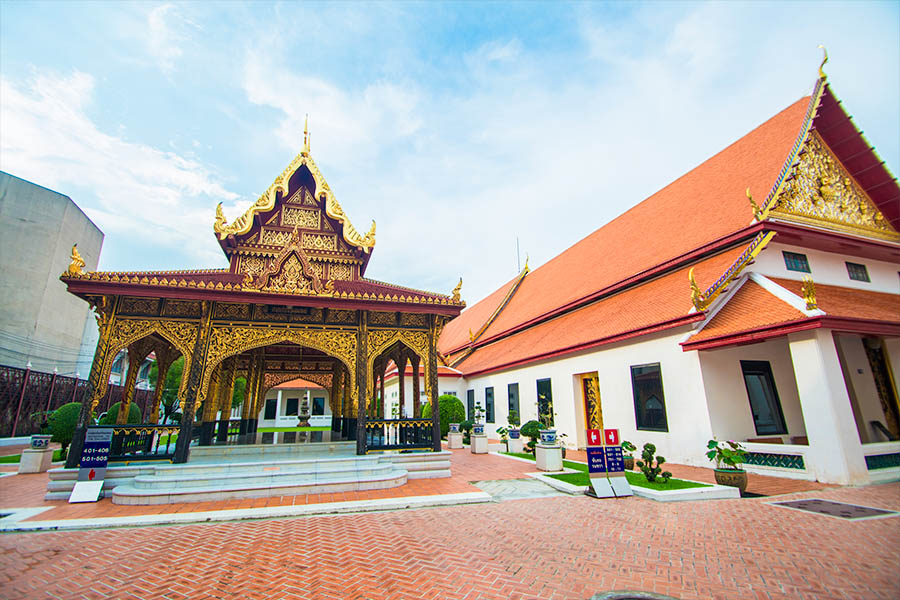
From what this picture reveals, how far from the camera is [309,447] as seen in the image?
951 centimetres

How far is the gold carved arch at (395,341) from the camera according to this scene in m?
8.93

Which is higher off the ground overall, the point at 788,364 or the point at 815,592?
the point at 788,364

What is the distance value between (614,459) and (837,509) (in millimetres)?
2888

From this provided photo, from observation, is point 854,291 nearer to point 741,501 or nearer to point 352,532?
point 741,501

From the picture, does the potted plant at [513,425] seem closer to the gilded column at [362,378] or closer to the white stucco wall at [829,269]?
the gilded column at [362,378]

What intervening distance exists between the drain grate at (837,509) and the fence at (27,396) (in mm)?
20251

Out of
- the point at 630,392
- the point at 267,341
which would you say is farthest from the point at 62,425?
the point at 630,392

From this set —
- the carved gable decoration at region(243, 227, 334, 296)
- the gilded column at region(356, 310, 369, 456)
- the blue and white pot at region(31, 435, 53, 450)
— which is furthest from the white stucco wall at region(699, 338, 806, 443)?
the blue and white pot at region(31, 435, 53, 450)

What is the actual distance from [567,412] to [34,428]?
22.8 meters

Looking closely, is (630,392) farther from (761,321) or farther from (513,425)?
(513,425)

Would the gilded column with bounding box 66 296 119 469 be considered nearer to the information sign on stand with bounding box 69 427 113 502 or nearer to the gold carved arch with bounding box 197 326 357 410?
the information sign on stand with bounding box 69 427 113 502

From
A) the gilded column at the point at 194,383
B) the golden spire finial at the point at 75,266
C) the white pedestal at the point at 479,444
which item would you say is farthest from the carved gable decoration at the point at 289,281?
the white pedestal at the point at 479,444

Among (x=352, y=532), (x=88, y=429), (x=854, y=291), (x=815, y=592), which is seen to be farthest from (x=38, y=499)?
(x=854, y=291)

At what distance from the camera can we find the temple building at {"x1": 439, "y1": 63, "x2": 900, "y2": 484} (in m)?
7.38
